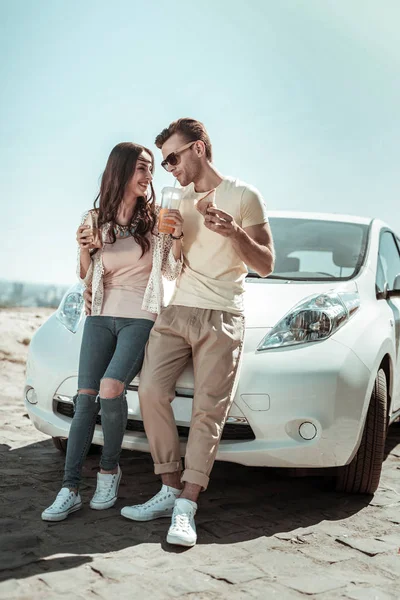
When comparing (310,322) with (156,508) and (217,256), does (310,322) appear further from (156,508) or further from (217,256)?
(156,508)

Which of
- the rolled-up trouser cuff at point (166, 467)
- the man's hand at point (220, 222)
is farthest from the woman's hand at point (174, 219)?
the rolled-up trouser cuff at point (166, 467)

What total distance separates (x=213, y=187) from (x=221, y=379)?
1004mm

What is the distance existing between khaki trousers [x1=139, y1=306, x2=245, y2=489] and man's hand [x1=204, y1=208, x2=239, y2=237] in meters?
Answer: 0.47

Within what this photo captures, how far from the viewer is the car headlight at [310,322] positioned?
3670 mm

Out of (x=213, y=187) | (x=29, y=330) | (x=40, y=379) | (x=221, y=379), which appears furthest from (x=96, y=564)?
(x=29, y=330)

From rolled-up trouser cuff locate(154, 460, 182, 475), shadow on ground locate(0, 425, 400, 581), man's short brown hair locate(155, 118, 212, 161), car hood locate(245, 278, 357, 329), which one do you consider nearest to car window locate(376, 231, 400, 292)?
car hood locate(245, 278, 357, 329)

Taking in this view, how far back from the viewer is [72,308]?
4.21 metres

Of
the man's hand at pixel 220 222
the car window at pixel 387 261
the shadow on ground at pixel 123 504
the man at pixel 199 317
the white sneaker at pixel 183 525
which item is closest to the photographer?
the shadow on ground at pixel 123 504

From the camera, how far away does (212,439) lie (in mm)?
3383

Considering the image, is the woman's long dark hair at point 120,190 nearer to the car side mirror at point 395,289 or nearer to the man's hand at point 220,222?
the man's hand at point 220,222

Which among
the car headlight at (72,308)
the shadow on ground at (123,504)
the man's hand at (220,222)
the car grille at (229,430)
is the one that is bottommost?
the shadow on ground at (123,504)

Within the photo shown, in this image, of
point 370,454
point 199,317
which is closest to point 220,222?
point 199,317

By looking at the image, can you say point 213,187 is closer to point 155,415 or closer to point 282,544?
point 155,415

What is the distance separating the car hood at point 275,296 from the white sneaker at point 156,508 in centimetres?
93
